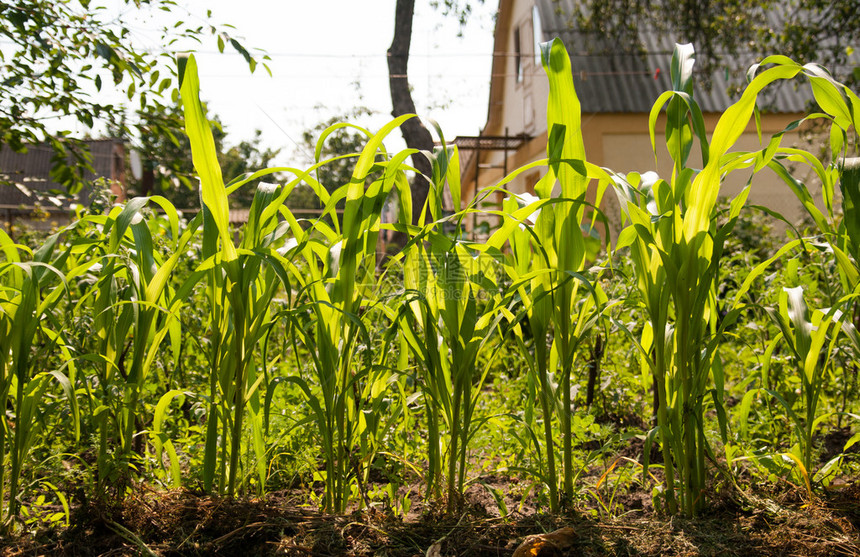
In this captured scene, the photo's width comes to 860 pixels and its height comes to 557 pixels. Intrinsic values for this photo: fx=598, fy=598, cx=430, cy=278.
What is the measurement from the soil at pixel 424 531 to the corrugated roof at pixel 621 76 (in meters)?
7.76

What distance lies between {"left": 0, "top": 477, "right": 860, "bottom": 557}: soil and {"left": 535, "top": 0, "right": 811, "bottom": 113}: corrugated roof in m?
7.76

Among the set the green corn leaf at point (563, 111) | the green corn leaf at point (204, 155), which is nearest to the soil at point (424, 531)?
the green corn leaf at point (204, 155)

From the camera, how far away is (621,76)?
8656 mm

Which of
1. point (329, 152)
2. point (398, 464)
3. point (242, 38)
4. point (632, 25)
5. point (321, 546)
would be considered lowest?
point (321, 546)

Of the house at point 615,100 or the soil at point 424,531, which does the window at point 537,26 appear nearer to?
the house at point 615,100

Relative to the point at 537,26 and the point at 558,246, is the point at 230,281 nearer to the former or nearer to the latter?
the point at 558,246

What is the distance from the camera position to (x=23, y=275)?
125 centimetres

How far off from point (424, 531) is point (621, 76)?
8.72 m

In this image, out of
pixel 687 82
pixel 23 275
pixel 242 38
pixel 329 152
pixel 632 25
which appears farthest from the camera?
pixel 329 152

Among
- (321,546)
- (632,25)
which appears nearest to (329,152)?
(632,25)

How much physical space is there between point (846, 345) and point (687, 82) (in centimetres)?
138

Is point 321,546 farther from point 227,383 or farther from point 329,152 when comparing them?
point 329,152

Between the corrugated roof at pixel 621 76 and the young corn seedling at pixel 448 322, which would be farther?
the corrugated roof at pixel 621 76

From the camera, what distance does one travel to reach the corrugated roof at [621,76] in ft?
27.5
